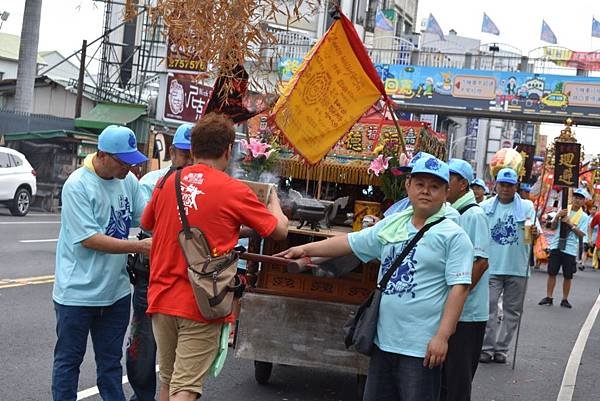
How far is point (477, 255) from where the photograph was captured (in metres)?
6.18

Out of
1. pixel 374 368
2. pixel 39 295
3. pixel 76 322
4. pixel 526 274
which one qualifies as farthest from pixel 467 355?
pixel 39 295

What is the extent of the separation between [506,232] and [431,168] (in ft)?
17.2

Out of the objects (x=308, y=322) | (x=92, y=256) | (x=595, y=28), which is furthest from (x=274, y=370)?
(x=595, y=28)

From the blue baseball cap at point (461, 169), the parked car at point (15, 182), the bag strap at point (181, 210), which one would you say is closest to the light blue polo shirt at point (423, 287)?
the bag strap at point (181, 210)

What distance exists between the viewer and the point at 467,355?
5.88 m

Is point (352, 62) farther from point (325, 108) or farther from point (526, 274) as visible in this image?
point (526, 274)

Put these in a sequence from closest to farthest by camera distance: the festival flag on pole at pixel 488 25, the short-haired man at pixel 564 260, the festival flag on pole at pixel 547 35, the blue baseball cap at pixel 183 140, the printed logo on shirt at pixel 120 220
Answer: the printed logo on shirt at pixel 120 220, the blue baseball cap at pixel 183 140, the short-haired man at pixel 564 260, the festival flag on pole at pixel 547 35, the festival flag on pole at pixel 488 25

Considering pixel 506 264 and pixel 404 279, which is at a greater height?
pixel 404 279

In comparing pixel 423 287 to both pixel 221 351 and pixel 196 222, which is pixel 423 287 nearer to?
pixel 221 351

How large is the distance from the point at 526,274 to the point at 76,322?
5.84m

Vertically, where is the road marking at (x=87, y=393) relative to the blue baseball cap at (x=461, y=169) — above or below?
below

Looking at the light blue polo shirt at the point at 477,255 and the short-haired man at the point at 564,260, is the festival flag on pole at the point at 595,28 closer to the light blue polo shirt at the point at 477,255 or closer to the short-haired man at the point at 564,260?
the short-haired man at the point at 564,260

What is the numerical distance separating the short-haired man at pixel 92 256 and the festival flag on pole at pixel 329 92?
5.86 feet

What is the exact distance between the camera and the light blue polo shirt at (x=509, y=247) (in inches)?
377
